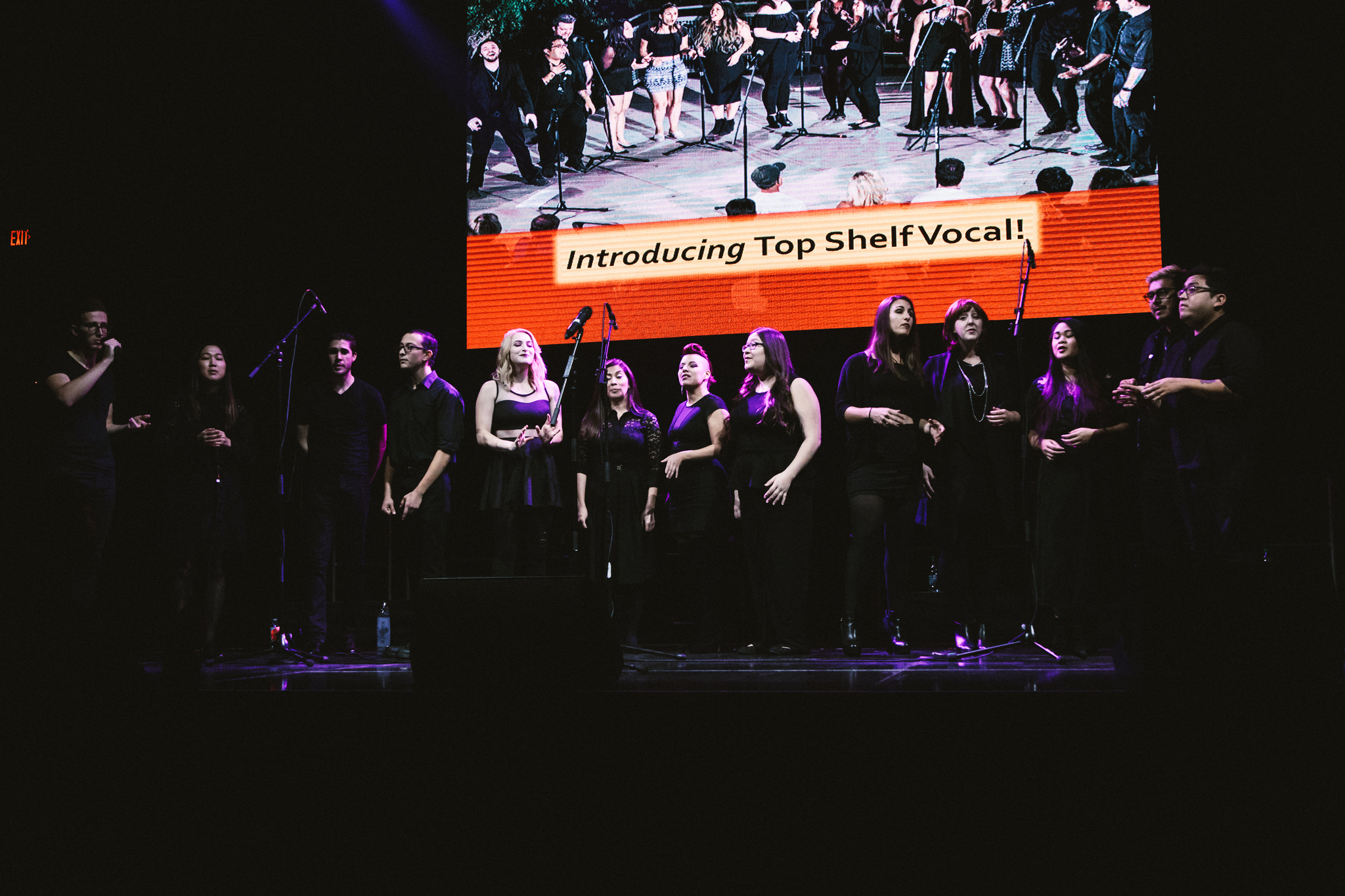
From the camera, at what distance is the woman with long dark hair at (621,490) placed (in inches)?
169

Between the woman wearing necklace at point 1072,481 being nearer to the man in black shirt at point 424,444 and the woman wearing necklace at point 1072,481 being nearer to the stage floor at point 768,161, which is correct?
the stage floor at point 768,161

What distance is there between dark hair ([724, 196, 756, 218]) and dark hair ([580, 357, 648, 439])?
1.18 m

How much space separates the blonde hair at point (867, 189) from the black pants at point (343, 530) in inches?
109

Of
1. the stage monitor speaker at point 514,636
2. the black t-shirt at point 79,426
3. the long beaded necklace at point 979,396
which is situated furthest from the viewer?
the black t-shirt at point 79,426

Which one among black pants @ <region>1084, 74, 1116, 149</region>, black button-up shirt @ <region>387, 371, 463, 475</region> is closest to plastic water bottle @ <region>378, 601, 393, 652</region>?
black button-up shirt @ <region>387, 371, 463, 475</region>

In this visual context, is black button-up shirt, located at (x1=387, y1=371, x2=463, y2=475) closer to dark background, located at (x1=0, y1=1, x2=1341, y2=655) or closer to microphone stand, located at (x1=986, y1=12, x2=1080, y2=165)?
dark background, located at (x1=0, y1=1, x2=1341, y2=655)

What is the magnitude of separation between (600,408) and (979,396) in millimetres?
1599

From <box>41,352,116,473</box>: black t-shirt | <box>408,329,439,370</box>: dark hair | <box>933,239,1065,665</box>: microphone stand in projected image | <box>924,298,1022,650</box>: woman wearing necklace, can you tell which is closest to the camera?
<box>933,239,1065,665</box>: microphone stand in projected image

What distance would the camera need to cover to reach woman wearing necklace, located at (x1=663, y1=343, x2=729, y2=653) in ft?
14.1

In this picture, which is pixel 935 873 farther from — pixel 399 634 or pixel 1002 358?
pixel 399 634

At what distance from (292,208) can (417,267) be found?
0.82m

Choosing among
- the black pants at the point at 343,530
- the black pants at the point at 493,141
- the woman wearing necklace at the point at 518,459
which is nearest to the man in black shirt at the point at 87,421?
the black pants at the point at 343,530

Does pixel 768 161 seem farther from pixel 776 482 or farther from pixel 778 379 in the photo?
pixel 776 482

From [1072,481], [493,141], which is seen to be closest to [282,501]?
[493,141]
